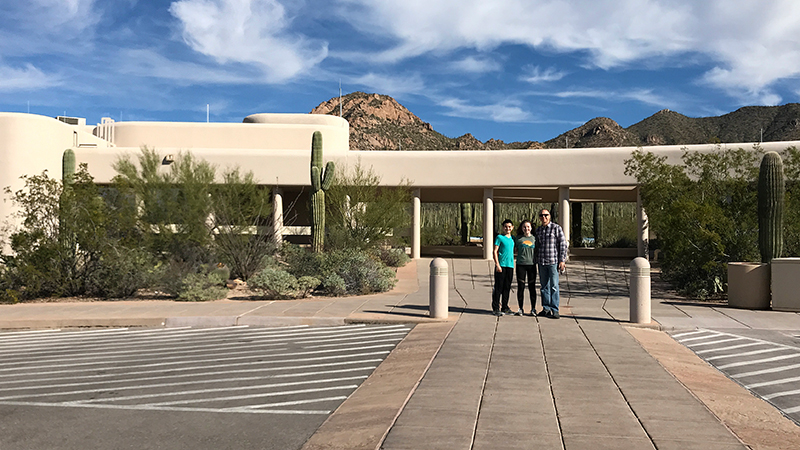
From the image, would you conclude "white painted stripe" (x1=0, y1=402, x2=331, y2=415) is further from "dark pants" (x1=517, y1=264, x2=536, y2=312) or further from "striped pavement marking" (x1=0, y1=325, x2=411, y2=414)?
"dark pants" (x1=517, y1=264, x2=536, y2=312)

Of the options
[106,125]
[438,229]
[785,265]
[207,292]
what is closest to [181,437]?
[207,292]

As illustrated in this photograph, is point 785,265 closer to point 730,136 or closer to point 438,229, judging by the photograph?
point 438,229

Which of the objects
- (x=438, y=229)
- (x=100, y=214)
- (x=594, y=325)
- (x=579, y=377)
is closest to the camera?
(x=579, y=377)

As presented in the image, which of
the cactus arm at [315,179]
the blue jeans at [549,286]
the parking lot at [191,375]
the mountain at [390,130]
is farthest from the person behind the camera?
the mountain at [390,130]

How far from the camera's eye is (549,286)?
11.1 m

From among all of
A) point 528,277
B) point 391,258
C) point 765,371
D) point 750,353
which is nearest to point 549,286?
point 528,277

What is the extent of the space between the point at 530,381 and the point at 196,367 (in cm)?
399

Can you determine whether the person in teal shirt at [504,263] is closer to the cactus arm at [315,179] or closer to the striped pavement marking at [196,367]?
the striped pavement marking at [196,367]

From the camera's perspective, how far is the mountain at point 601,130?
222 feet

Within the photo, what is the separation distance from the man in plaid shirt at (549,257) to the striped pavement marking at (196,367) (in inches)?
102

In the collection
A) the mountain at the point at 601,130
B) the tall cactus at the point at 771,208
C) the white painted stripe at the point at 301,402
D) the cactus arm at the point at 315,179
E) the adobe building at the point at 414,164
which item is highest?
the mountain at the point at 601,130

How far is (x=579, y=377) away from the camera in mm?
6730

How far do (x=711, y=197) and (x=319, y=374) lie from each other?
13.6 meters

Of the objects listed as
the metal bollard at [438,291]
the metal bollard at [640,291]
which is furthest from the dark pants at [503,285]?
the metal bollard at [640,291]
